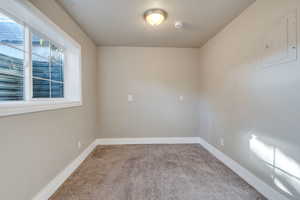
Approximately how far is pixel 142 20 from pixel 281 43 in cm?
183

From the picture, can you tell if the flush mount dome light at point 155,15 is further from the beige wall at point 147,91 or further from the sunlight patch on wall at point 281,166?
the sunlight patch on wall at point 281,166

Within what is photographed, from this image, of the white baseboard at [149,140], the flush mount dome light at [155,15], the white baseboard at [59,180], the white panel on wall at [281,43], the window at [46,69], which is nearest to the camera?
the white panel on wall at [281,43]

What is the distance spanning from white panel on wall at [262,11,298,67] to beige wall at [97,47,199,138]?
1.95m

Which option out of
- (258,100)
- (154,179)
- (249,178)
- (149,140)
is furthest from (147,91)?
(249,178)

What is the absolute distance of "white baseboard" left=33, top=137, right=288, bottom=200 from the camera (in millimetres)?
1584

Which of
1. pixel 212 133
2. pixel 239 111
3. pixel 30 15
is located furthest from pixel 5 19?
pixel 212 133

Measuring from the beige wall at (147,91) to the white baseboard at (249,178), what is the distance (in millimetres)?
1069

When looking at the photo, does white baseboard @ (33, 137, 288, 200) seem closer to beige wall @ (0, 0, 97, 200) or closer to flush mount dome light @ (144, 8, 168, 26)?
beige wall @ (0, 0, 97, 200)

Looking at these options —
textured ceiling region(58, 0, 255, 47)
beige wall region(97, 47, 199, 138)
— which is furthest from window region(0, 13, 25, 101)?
beige wall region(97, 47, 199, 138)

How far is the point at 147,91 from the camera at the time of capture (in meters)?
3.50

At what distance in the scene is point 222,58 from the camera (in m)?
2.57

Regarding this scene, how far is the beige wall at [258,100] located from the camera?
138cm

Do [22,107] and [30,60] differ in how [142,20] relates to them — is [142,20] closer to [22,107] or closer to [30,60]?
[30,60]

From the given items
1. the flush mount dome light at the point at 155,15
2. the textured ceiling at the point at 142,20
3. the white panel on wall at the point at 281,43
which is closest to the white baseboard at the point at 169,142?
the white panel on wall at the point at 281,43
